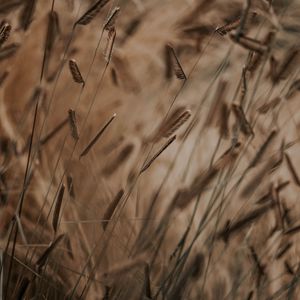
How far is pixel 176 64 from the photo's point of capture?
1.11 m

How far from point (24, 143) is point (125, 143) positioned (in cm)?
17

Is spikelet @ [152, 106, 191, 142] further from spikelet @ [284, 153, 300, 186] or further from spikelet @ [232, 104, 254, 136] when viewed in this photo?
spikelet @ [284, 153, 300, 186]

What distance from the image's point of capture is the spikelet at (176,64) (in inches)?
42.8

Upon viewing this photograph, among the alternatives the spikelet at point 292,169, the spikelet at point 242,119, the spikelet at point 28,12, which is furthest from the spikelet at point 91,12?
the spikelet at point 292,169

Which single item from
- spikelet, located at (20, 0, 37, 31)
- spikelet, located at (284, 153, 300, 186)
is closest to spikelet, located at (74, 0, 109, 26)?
spikelet, located at (20, 0, 37, 31)

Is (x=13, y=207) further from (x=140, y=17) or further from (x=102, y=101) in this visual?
(x=140, y=17)

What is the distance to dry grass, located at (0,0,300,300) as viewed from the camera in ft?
3.58

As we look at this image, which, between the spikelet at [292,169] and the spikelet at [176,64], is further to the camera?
the spikelet at [292,169]

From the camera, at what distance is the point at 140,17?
1.36m

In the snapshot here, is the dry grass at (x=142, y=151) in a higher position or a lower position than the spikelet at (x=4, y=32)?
lower

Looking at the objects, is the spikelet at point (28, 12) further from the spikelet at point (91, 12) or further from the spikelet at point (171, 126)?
the spikelet at point (171, 126)

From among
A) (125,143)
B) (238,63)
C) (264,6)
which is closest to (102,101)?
(125,143)

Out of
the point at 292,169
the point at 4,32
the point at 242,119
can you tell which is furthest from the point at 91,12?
the point at 292,169

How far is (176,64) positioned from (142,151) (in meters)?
0.22
